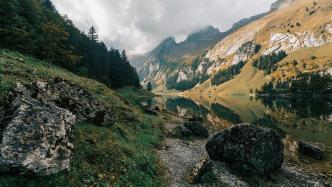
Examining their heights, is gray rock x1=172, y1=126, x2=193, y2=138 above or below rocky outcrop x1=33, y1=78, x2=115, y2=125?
below

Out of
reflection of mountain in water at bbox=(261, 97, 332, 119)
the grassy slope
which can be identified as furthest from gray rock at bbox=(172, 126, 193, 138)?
reflection of mountain in water at bbox=(261, 97, 332, 119)

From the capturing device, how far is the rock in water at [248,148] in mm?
26719

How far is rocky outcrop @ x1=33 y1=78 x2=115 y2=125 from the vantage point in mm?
22984

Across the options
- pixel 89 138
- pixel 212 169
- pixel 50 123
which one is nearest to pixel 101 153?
pixel 89 138

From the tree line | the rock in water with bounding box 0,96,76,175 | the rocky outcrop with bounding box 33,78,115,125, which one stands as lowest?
the rock in water with bounding box 0,96,76,175

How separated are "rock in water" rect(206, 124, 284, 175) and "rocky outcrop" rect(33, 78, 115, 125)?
11.9m

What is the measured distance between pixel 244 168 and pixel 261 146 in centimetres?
324

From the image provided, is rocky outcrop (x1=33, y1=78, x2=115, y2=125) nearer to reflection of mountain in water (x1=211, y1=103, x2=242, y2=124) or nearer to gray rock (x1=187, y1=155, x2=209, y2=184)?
gray rock (x1=187, y1=155, x2=209, y2=184)

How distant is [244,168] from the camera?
2612cm

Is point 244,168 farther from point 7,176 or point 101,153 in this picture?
point 7,176

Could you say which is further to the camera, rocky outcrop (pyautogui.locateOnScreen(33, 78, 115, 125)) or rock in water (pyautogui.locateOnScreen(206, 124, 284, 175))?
rock in water (pyautogui.locateOnScreen(206, 124, 284, 175))

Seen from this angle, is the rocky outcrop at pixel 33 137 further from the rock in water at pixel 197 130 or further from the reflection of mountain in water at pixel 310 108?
the reflection of mountain in water at pixel 310 108

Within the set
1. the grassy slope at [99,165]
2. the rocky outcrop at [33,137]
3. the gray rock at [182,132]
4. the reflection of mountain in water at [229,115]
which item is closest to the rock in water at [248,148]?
the grassy slope at [99,165]

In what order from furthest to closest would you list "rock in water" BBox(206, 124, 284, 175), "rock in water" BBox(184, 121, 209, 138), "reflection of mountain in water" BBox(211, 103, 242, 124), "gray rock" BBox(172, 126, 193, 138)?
"reflection of mountain in water" BBox(211, 103, 242, 124) → "rock in water" BBox(184, 121, 209, 138) → "gray rock" BBox(172, 126, 193, 138) → "rock in water" BBox(206, 124, 284, 175)
